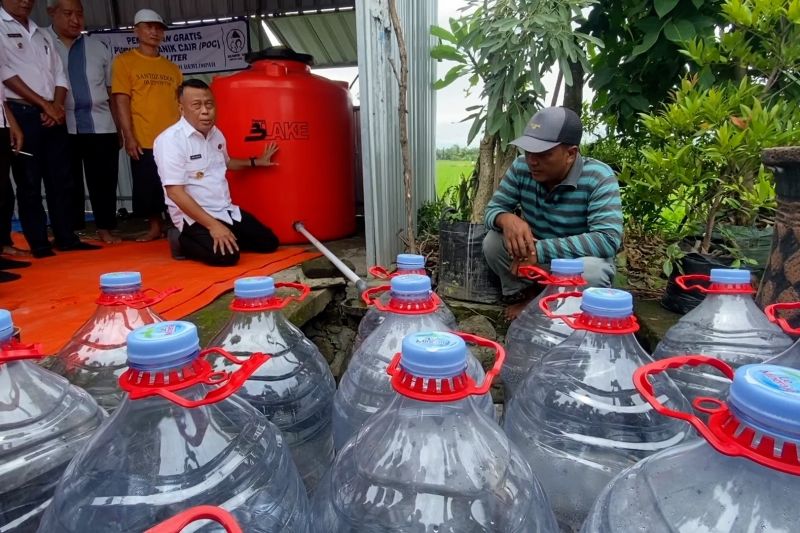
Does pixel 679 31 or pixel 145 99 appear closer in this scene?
pixel 679 31

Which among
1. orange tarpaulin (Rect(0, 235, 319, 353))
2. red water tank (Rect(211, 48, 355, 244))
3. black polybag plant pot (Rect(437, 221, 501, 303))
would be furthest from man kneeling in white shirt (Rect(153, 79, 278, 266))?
black polybag plant pot (Rect(437, 221, 501, 303))

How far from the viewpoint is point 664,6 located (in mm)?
2818

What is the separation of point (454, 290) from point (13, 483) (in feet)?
8.62

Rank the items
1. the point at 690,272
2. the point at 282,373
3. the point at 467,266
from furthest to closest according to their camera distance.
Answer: the point at 467,266, the point at 690,272, the point at 282,373

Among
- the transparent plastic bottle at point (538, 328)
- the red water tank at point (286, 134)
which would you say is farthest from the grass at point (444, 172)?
the transparent plastic bottle at point (538, 328)

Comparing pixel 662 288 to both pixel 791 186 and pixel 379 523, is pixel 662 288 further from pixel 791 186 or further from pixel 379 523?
pixel 379 523

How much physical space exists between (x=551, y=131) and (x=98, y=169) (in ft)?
13.0

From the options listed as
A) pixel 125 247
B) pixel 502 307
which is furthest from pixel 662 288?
pixel 125 247

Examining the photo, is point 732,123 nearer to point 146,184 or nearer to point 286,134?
point 286,134

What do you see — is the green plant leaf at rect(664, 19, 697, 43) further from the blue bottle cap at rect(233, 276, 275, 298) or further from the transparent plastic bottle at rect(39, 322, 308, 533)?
the transparent plastic bottle at rect(39, 322, 308, 533)

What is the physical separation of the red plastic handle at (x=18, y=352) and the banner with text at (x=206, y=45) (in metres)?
6.59

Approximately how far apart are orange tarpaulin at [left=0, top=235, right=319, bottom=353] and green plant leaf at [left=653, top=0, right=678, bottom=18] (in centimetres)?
284

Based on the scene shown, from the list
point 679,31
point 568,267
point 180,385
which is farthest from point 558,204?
point 180,385

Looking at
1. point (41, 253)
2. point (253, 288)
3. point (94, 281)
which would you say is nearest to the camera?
point (253, 288)
